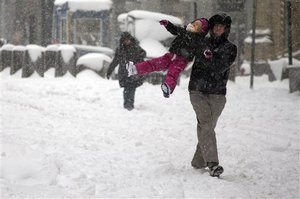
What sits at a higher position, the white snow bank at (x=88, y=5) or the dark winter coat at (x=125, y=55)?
the white snow bank at (x=88, y=5)

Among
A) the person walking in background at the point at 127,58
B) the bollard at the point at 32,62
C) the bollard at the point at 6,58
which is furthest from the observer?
the bollard at the point at 6,58

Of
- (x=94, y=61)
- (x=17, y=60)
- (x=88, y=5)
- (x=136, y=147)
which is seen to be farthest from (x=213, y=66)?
(x=88, y=5)

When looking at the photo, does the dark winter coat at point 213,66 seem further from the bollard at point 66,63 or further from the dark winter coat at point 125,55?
the bollard at point 66,63

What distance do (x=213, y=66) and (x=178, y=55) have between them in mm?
382

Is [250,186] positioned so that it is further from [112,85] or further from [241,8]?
[241,8]

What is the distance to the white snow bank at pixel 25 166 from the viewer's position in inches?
179

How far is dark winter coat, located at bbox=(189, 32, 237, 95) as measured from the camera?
496cm

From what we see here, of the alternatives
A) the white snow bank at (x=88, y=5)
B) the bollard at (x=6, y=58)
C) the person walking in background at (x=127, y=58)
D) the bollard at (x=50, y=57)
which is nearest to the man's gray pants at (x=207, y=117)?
the person walking in background at (x=127, y=58)

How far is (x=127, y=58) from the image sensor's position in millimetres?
9547

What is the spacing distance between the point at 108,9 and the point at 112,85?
9524mm

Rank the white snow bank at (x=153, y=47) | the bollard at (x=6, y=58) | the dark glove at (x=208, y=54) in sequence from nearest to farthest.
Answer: the dark glove at (x=208, y=54) < the white snow bank at (x=153, y=47) < the bollard at (x=6, y=58)

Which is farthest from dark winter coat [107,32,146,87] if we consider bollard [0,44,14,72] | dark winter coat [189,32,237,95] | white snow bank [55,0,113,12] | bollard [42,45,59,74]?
white snow bank [55,0,113,12]

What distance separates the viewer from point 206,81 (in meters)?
5.13

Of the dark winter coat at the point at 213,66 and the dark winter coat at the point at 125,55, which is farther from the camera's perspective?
the dark winter coat at the point at 125,55
